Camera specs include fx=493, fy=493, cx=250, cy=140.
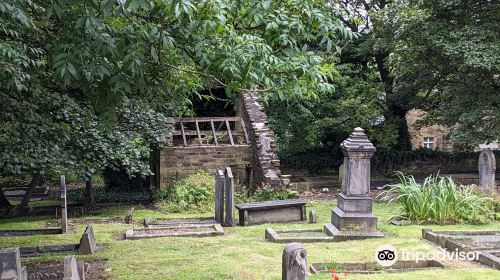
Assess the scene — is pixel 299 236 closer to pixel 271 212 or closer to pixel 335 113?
pixel 271 212

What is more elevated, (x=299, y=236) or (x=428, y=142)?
(x=428, y=142)

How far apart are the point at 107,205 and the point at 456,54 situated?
12547 millimetres

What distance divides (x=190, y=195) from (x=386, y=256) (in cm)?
933

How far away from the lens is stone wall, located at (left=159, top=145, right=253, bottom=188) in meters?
17.2

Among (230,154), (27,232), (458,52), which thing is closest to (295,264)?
(27,232)

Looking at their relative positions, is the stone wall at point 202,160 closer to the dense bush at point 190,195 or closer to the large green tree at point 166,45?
the dense bush at point 190,195

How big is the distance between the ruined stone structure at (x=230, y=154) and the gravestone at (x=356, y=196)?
6588 millimetres

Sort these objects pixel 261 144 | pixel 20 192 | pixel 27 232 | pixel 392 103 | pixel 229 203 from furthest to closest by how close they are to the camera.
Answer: pixel 392 103
pixel 20 192
pixel 261 144
pixel 229 203
pixel 27 232

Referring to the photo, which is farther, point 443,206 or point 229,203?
point 229,203

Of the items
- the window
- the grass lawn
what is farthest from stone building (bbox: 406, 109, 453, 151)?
the grass lawn

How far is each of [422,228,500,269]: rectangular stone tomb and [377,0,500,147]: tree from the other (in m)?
6.80

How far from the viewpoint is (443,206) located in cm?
1064

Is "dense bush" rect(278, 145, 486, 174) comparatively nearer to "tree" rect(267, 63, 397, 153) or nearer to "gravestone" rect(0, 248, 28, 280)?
"tree" rect(267, 63, 397, 153)

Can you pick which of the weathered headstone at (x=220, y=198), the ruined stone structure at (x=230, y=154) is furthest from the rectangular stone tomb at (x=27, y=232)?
the ruined stone structure at (x=230, y=154)
